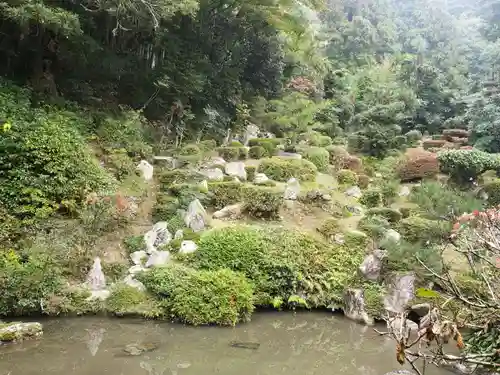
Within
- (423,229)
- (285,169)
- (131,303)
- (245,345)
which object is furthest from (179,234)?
(423,229)

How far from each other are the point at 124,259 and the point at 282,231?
318 centimetres

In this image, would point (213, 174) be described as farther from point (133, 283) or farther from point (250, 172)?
point (133, 283)

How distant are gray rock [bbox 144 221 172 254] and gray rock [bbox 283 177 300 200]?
326 cm

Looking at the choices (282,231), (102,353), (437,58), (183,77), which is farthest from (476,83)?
(102,353)

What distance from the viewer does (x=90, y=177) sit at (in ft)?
30.5

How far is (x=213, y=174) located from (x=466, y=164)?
6960 mm

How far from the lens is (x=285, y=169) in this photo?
13.0 m

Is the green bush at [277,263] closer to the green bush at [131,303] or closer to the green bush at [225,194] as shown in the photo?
the green bush at [131,303]

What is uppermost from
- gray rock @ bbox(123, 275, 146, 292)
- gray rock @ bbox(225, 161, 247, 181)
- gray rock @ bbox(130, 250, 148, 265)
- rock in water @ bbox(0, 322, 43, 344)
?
gray rock @ bbox(225, 161, 247, 181)

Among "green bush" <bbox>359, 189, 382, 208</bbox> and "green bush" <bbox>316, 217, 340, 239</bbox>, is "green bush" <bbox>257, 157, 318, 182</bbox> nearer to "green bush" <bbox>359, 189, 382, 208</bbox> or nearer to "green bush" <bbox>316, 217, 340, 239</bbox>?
"green bush" <bbox>359, 189, 382, 208</bbox>

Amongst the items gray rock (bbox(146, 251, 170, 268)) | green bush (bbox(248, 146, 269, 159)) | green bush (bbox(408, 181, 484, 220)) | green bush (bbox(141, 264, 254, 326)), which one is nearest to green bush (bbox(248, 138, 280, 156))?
green bush (bbox(248, 146, 269, 159))

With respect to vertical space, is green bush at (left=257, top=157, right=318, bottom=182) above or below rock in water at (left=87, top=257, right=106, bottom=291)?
above

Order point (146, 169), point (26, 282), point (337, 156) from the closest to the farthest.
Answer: point (26, 282), point (146, 169), point (337, 156)

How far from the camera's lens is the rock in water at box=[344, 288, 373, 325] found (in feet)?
26.8
